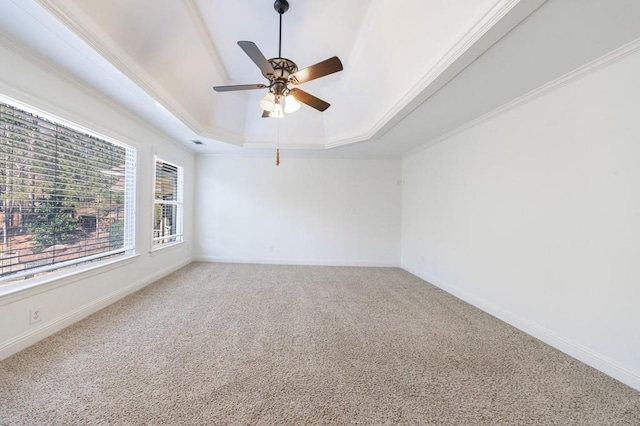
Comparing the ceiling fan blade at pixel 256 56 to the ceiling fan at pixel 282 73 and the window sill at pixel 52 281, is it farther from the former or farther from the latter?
the window sill at pixel 52 281

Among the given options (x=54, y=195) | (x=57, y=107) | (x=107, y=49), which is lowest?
(x=54, y=195)

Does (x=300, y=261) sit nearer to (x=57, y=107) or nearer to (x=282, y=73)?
(x=282, y=73)

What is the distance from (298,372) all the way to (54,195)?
2659mm

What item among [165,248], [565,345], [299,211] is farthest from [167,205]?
[565,345]

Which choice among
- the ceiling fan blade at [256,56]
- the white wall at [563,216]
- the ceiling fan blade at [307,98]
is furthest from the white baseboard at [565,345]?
the ceiling fan blade at [256,56]

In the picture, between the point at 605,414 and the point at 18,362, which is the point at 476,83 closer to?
the point at 605,414

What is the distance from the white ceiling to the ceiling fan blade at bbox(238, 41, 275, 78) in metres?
0.74

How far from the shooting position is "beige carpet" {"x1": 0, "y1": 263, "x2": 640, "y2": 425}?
53.5 inches

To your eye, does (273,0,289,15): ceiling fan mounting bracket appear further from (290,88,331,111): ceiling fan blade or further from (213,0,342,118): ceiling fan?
(290,88,331,111): ceiling fan blade

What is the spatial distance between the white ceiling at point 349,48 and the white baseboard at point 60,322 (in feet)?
7.40

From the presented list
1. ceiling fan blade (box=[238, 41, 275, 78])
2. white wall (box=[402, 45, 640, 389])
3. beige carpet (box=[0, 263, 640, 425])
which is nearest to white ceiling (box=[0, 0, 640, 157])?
white wall (box=[402, 45, 640, 389])

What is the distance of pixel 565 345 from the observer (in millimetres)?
2012

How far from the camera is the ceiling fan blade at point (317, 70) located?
178cm

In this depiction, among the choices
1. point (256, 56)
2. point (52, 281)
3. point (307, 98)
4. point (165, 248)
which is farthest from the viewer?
point (165, 248)
